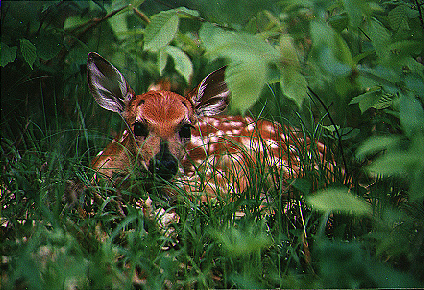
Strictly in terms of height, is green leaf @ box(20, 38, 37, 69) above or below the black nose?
above

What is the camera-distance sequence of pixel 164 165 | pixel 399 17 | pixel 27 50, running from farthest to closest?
pixel 27 50 < pixel 164 165 < pixel 399 17

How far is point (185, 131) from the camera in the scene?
244cm

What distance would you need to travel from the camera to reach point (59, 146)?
7.95ft

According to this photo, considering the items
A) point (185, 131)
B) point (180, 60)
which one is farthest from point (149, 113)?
point (180, 60)

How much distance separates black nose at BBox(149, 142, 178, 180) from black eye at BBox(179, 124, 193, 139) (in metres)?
0.18

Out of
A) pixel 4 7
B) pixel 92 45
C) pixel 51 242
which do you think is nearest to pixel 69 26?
pixel 92 45

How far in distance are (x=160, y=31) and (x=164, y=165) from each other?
714 millimetres

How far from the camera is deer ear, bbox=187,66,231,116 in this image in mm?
2484

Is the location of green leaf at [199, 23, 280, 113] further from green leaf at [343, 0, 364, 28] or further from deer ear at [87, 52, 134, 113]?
deer ear at [87, 52, 134, 113]

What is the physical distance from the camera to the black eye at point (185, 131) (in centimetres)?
243

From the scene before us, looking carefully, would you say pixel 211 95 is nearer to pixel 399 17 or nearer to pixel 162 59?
pixel 162 59

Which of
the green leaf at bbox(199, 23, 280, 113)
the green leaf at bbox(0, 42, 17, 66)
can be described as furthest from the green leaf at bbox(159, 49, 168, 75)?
the green leaf at bbox(199, 23, 280, 113)

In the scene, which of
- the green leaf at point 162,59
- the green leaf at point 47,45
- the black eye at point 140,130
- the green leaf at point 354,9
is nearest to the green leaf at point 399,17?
the green leaf at point 354,9

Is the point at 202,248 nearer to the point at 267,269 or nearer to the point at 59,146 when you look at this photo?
the point at 267,269
